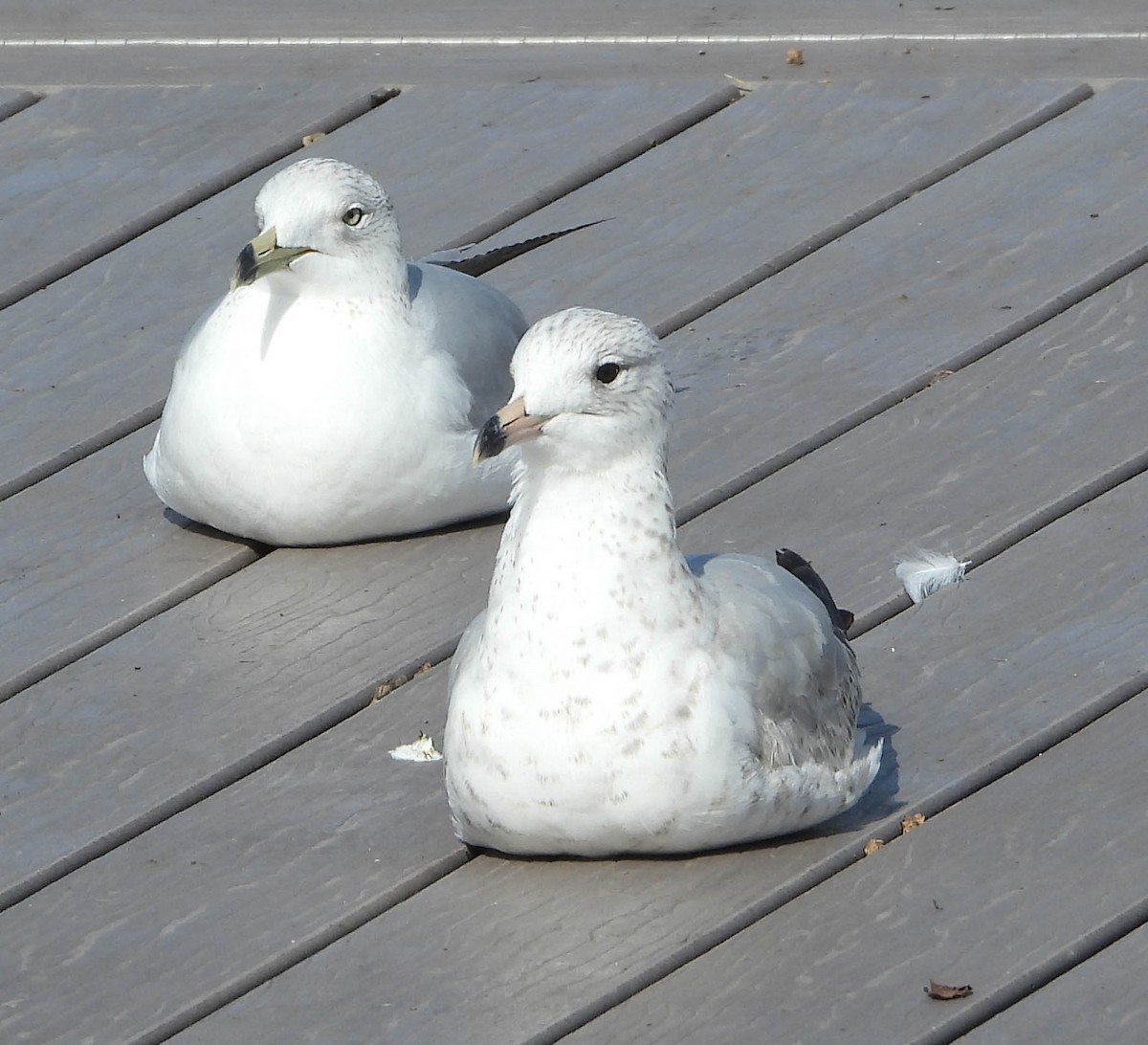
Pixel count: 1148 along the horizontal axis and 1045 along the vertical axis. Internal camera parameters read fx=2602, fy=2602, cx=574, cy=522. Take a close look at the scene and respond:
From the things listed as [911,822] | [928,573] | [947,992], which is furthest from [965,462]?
[947,992]

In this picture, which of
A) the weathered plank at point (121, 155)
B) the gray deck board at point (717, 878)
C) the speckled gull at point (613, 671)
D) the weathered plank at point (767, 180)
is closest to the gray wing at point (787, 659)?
the speckled gull at point (613, 671)

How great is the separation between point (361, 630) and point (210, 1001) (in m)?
0.84

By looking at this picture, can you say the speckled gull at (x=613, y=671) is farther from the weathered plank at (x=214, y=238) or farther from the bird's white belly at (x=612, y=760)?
the weathered plank at (x=214, y=238)

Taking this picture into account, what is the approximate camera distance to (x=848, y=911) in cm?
282

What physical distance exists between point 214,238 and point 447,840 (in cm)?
174

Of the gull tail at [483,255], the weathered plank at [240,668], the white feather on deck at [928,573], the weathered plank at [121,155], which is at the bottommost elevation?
the white feather on deck at [928,573]

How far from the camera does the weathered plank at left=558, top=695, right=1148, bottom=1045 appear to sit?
265 centimetres

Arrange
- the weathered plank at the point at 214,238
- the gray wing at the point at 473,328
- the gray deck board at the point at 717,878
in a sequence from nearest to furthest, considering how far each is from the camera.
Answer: the gray deck board at the point at 717,878 → the gray wing at the point at 473,328 → the weathered plank at the point at 214,238

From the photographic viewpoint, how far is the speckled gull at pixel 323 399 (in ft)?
12.2

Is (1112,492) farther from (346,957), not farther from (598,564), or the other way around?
(346,957)

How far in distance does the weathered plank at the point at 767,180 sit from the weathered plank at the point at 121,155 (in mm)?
608

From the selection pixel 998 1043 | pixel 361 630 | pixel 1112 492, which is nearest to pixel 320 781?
pixel 361 630

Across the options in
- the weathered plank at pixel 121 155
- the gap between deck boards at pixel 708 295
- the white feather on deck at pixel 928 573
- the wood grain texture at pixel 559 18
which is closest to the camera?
the white feather on deck at pixel 928 573

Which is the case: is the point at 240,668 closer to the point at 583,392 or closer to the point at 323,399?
the point at 323,399
